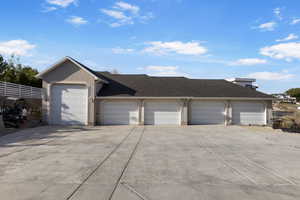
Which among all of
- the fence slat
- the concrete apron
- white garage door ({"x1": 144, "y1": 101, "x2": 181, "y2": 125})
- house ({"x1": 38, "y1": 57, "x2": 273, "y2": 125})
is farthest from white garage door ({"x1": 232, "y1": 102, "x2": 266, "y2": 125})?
the fence slat

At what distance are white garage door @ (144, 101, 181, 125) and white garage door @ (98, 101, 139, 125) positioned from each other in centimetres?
102

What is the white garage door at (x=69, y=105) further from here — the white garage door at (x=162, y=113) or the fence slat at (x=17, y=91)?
the white garage door at (x=162, y=113)

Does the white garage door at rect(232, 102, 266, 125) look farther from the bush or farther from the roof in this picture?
the bush

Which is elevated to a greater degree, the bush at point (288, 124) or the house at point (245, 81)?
the house at point (245, 81)

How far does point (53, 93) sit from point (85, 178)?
12.3 meters

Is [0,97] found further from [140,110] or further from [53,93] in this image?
[140,110]

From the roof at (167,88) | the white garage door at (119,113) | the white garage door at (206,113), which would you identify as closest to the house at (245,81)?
the roof at (167,88)

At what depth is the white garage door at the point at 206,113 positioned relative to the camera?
17219 mm

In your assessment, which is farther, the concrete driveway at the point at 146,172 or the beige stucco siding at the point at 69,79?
the beige stucco siding at the point at 69,79


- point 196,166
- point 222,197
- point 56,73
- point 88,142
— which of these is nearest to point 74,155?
point 88,142

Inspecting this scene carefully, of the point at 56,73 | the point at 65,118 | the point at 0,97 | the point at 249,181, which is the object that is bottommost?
the point at 249,181

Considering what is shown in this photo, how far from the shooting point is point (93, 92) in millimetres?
15672

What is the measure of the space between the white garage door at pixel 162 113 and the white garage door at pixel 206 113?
4.77 feet

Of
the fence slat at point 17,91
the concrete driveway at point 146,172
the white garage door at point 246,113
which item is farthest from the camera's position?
the white garage door at point 246,113
